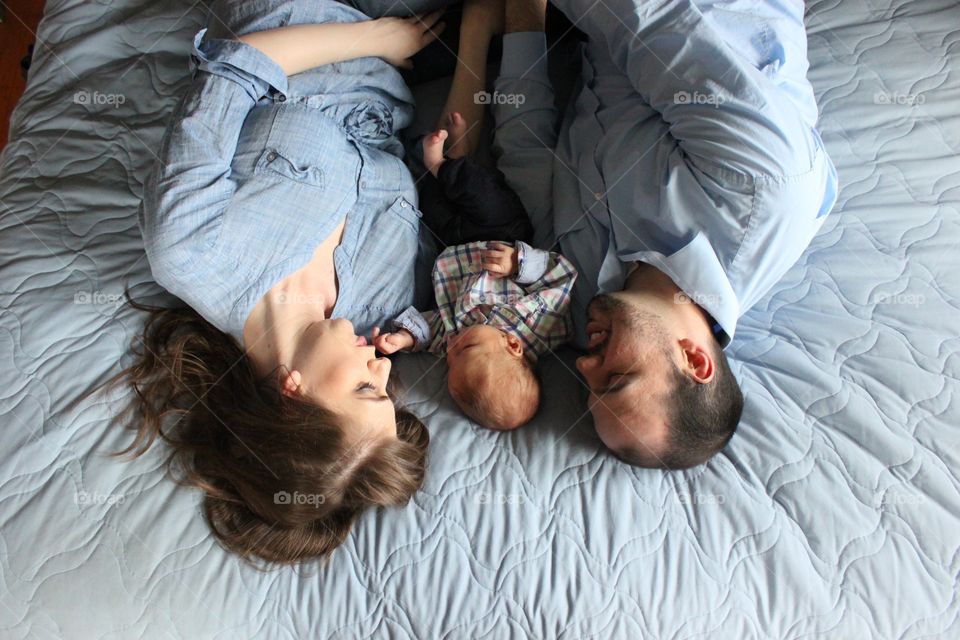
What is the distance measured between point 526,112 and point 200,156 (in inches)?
21.3

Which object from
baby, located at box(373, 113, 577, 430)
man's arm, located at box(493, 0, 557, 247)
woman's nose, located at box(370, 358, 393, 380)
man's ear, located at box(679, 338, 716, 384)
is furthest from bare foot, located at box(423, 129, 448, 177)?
man's ear, located at box(679, 338, 716, 384)

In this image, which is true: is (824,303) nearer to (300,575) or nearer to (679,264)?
(679,264)

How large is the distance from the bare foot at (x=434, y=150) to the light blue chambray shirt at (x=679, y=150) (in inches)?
5.0

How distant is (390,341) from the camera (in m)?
1.01

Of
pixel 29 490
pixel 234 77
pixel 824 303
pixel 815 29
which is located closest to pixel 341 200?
pixel 234 77

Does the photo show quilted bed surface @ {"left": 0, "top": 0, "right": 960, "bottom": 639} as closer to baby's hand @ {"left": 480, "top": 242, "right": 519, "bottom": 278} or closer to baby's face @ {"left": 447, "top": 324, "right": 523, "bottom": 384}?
baby's face @ {"left": 447, "top": 324, "right": 523, "bottom": 384}

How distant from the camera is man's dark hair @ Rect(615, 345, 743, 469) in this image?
0.90m

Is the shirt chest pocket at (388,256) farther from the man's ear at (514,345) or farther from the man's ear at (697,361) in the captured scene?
the man's ear at (697,361)

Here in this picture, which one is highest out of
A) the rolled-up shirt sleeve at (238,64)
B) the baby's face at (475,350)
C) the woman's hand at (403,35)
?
the rolled-up shirt sleeve at (238,64)

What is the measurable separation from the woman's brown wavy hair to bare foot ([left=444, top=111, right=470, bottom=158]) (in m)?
0.48

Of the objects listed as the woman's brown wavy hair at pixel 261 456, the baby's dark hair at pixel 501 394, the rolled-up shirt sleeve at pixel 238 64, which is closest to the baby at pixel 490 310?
the baby's dark hair at pixel 501 394

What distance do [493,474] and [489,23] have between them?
0.79 m

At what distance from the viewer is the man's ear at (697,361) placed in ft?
3.01

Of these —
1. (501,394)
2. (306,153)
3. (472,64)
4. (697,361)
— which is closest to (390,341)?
(501,394)
